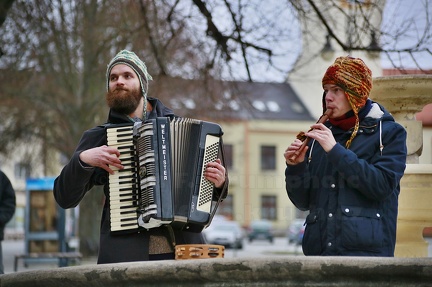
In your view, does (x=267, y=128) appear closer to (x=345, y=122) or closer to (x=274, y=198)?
(x=274, y=198)

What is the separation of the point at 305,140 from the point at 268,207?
238 ft

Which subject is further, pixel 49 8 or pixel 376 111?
pixel 49 8

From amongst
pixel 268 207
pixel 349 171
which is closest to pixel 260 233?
pixel 268 207

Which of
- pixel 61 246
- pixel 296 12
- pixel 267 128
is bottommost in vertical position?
pixel 61 246

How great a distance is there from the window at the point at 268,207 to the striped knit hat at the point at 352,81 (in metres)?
69.9

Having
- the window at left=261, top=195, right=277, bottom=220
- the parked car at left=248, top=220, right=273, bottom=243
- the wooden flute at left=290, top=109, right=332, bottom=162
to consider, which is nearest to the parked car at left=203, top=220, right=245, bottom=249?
the parked car at left=248, top=220, right=273, bottom=243

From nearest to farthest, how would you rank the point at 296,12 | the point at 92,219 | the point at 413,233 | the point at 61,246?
1. the point at 413,233
2. the point at 296,12
3. the point at 61,246
4. the point at 92,219

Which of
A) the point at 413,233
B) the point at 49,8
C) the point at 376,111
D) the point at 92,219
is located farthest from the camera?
the point at 92,219

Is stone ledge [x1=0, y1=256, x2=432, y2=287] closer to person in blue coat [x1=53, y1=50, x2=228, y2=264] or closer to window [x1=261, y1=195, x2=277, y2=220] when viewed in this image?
person in blue coat [x1=53, y1=50, x2=228, y2=264]

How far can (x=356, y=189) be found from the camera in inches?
165

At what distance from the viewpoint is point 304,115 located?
262 ft

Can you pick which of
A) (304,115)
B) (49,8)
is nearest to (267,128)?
(304,115)

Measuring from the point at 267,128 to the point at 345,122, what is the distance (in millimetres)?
74848

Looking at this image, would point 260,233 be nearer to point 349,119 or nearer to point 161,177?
point 161,177
